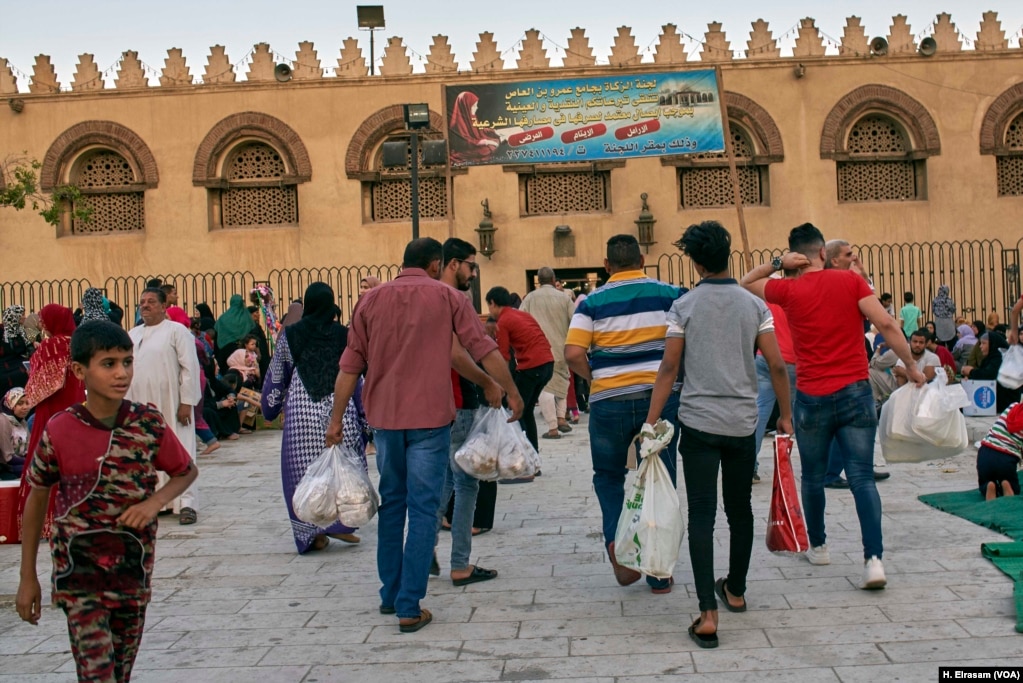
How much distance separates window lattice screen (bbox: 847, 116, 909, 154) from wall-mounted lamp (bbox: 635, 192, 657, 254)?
4.25 metres

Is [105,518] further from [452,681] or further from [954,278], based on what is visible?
[954,278]

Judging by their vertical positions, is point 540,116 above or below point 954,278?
above

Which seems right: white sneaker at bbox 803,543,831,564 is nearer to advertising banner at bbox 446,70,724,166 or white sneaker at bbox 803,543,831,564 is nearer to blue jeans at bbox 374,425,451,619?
blue jeans at bbox 374,425,451,619

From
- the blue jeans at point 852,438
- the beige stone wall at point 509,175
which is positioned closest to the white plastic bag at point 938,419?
the blue jeans at point 852,438

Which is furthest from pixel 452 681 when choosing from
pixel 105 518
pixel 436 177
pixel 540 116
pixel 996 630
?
pixel 436 177

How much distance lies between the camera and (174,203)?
22531mm

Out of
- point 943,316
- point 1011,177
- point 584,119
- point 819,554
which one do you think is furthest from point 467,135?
point 819,554

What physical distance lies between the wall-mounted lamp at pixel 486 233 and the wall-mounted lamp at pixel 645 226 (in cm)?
276

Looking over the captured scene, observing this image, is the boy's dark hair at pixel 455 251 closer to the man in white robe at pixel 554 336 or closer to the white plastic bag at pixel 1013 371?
the white plastic bag at pixel 1013 371

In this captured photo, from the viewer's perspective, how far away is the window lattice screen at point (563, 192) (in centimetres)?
2238

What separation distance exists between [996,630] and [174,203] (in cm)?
2021

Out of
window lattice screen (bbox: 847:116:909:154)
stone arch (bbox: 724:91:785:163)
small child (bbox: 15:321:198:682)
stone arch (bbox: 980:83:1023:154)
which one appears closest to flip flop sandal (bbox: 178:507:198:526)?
small child (bbox: 15:321:198:682)

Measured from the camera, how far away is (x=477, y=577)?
5930mm

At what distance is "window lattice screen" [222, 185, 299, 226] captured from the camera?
22.8 m
